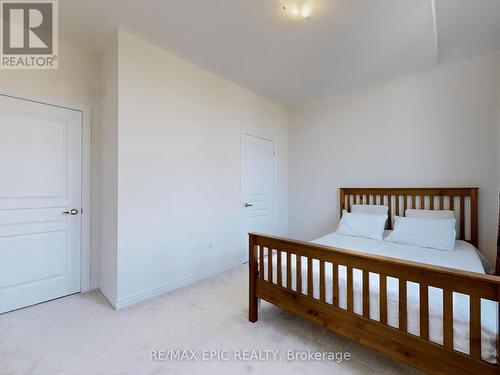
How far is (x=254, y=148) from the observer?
3.74m

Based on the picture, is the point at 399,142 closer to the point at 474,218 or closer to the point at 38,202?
the point at 474,218

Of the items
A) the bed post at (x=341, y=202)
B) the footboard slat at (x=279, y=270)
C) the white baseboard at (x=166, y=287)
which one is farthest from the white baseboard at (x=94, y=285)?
the bed post at (x=341, y=202)

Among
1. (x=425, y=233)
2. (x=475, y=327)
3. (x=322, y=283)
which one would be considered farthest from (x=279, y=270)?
(x=425, y=233)

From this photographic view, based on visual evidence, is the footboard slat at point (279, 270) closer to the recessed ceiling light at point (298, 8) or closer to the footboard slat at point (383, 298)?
the footboard slat at point (383, 298)

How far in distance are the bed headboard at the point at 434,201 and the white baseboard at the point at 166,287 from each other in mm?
2200

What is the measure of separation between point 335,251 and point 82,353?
1.85 metres

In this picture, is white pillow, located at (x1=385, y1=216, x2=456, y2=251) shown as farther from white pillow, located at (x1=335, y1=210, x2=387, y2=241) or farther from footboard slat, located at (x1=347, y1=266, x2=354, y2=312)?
footboard slat, located at (x1=347, y1=266, x2=354, y2=312)

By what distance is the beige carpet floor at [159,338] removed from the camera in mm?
1514

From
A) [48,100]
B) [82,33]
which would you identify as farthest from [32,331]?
[82,33]

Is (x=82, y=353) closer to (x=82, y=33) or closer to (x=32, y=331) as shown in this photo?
(x=32, y=331)

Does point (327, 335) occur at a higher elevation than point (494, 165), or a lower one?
lower

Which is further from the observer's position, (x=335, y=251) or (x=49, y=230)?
(x=49, y=230)

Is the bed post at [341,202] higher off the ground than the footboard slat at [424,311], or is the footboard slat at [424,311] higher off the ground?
the bed post at [341,202]

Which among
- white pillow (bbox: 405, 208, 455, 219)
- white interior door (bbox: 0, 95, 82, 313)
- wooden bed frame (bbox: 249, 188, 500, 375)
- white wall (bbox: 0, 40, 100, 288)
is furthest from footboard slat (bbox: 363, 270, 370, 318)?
white interior door (bbox: 0, 95, 82, 313)
